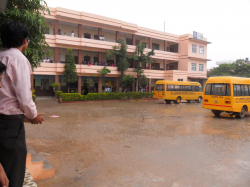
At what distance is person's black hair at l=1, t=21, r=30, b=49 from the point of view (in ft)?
6.43

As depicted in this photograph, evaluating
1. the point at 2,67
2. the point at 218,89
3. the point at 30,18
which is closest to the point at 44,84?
the point at 218,89

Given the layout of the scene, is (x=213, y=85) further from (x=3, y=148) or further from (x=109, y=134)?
(x=3, y=148)

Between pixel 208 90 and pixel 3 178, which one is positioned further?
pixel 208 90

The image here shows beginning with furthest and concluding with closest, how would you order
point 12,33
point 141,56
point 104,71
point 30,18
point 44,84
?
point 141,56
point 44,84
point 104,71
point 30,18
point 12,33

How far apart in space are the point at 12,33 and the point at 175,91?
20935mm

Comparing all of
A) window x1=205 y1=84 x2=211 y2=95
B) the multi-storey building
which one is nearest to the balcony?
the multi-storey building

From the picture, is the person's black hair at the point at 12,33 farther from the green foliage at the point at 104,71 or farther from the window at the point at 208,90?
the green foliage at the point at 104,71

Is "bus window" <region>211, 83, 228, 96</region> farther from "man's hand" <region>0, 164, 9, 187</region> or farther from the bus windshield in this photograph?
"man's hand" <region>0, 164, 9, 187</region>

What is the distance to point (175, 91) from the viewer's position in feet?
71.8

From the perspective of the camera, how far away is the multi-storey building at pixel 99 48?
23625mm

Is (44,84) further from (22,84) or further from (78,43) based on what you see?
(22,84)

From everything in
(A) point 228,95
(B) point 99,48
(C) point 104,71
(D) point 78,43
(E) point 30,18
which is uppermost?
(D) point 78,43

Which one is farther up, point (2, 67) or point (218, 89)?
point (2, 67)

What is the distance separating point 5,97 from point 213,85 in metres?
12.3
